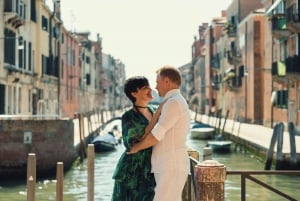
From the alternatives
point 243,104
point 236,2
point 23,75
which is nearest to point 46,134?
point 23,75

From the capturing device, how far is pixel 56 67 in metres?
43.1

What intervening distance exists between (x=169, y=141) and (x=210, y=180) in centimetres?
93

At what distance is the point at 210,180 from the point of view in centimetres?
568

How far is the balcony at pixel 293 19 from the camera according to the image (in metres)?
32.0

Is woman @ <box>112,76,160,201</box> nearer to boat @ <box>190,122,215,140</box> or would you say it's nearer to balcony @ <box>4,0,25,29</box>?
balcony @ <box>4,0,25,29</box>

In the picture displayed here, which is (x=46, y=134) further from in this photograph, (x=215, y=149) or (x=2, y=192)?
(x=215, y=149)

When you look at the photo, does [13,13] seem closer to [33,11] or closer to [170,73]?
[33,11]

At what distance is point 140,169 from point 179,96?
2.46 feet

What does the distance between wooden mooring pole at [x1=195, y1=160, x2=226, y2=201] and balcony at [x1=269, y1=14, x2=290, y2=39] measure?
31.3 m

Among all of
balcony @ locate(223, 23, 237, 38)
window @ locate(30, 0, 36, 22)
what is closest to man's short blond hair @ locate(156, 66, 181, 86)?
window @ locate(30, 0, 36, 22)

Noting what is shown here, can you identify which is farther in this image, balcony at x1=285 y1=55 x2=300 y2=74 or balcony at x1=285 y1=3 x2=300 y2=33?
balcony at x1=285 y1=55 x2=300 y2=74

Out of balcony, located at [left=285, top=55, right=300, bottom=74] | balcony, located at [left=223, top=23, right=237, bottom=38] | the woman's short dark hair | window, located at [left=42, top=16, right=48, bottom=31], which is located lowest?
the woman's short dark hair

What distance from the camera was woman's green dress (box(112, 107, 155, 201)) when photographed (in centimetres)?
509

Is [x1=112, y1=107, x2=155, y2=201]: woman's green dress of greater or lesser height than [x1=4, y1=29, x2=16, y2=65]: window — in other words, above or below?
below
